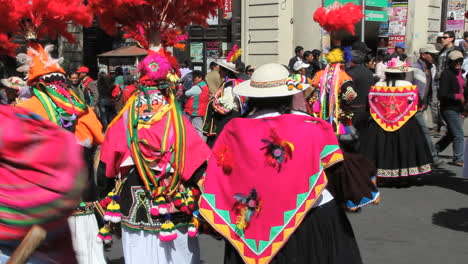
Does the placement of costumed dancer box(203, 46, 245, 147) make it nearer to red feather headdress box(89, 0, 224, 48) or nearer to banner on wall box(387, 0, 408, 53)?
red feather headdress box(89, 0, 224, 48)

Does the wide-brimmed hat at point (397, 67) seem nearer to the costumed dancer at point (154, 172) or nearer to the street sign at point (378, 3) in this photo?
the costumed dancer at point (154, 172)

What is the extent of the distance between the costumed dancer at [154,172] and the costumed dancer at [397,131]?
16.2 feet

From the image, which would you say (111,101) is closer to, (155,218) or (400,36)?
(400,36)

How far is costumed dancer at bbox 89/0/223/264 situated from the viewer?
4527mm

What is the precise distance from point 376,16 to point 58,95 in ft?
43.9

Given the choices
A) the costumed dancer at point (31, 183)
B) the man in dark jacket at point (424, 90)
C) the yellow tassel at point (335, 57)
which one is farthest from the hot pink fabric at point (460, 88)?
the costumed dancer at point (31, 183)

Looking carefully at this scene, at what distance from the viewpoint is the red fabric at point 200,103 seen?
34.7 ft

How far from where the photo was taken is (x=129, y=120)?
15.1 ft

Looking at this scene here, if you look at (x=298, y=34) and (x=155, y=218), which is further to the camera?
(x=298, y=34)

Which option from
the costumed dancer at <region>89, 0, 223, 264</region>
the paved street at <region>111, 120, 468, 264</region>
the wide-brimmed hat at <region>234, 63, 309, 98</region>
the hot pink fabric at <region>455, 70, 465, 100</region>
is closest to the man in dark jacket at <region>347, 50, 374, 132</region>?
the paved street at <region>111, 120, 468, 264</region>

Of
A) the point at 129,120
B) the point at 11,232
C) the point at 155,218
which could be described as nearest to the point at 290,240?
the point at 155,218

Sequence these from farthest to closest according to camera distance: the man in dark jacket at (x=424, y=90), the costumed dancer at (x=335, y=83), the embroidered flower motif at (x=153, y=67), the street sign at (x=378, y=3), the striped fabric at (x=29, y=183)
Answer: the street sign at (x=378, y=3)
the man in dark jacket at (x=424, y=90)
the costumed dancer at (x=335, y=83)
the embroidered flower motif at (x=153, y=67)
the striped fabric at (x=29, y=183)

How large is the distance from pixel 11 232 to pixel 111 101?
12.8 m

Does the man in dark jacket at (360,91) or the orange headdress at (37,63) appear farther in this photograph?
the man in dark jacket at (360,91)
